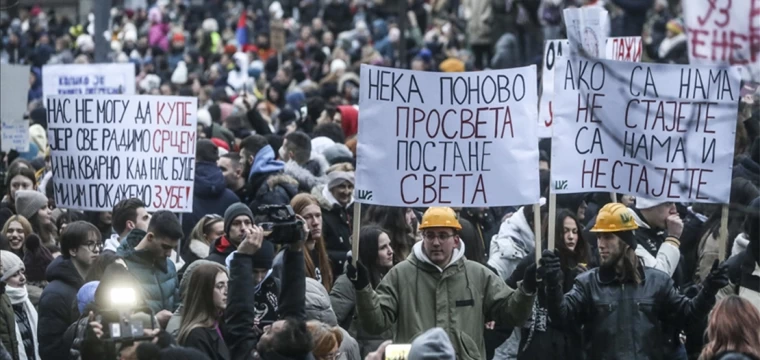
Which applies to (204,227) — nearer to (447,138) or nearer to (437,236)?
(447,138)

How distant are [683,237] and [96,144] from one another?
13.3ft

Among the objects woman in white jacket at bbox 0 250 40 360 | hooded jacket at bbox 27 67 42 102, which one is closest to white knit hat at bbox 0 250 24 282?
woman in white jacket at bbox 0 250 40 360

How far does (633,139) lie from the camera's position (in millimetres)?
9641

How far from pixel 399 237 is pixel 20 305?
233cm

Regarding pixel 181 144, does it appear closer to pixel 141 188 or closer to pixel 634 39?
pixel 141 188

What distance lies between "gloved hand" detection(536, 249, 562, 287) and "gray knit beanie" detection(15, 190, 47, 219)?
180 inches

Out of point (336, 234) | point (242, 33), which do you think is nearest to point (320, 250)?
point (336, 234)

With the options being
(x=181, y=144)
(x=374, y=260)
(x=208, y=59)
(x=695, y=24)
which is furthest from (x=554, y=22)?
(x=695, y=24)

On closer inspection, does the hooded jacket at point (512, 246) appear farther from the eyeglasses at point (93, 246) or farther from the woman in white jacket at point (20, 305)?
the woman in white jacket at point (20, 305)

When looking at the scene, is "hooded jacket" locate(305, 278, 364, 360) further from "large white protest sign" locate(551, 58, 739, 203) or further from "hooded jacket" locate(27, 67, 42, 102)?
"hooded jacket" locate(27, 67, 42, 102)

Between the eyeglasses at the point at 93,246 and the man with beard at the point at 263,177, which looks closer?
the eyeglasses at the point at 93,246

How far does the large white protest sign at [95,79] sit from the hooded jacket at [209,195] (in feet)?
19.6

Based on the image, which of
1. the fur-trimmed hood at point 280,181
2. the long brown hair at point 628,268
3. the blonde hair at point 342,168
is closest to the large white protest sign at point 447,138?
the long brown hair at point 628,268

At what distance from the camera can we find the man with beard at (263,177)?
12328 millimetres
